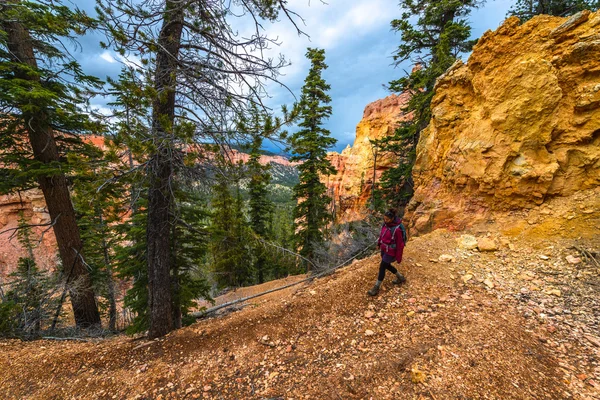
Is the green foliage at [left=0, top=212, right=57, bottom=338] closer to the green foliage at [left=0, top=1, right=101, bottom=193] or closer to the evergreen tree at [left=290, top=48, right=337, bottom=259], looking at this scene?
the green foliage at [left=0, top=1, right=101, bottom=193]

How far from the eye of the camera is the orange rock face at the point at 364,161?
31.0 m

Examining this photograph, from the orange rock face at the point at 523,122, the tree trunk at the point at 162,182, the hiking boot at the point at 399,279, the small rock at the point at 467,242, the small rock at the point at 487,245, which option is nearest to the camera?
the tree trunk at the point at 162,182

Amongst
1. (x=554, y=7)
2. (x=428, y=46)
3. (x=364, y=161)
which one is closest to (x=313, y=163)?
(x=428, y=46)

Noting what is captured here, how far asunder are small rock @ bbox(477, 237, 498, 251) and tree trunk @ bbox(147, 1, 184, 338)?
6929mm

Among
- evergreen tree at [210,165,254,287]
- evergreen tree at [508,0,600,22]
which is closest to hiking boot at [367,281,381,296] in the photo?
evergreen tree at [210,165,254,287]

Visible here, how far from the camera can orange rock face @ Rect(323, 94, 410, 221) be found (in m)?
31.0

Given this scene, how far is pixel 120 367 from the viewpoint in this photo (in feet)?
12.3

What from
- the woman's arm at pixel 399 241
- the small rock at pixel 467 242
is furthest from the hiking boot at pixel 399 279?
the small rock at pixel 467 242

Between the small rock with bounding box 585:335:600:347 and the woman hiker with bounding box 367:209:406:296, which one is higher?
the woman hiker with bounding box 367:209:406:296

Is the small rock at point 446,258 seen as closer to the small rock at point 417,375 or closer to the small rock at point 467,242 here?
the small rock at point 467,242

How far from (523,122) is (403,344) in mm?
6352

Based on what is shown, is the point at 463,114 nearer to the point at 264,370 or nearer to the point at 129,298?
the point at 264,370

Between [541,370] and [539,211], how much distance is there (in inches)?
176

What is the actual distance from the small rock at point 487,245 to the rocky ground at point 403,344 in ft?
0.16
